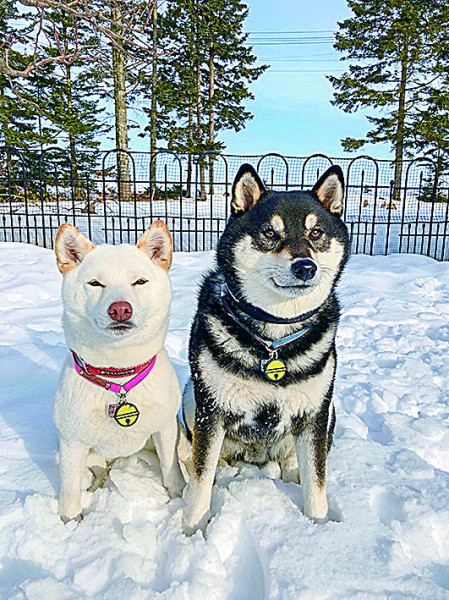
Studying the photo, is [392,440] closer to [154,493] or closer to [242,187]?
[154,493]

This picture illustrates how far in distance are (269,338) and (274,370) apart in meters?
0.16

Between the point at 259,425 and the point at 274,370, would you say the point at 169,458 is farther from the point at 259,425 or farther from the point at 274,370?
the point at 274,370

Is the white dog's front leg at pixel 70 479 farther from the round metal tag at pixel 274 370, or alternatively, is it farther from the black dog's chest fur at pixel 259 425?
the round metal tag at pixel 274 370

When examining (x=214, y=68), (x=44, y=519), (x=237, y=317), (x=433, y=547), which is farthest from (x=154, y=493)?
(x=214, y=68)

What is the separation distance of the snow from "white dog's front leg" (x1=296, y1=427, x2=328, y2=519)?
0.08 meters

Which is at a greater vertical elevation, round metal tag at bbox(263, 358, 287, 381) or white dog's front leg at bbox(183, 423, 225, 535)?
round metal tag at bbox(263, 358, 287, 381)

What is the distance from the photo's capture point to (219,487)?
2066 mm

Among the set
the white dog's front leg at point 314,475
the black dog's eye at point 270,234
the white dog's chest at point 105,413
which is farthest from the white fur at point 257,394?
the black dog's eye at point 270,234

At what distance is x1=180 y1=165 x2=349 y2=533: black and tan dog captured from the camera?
1.82 m

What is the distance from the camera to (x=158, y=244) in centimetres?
189

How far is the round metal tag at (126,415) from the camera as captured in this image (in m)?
1.77

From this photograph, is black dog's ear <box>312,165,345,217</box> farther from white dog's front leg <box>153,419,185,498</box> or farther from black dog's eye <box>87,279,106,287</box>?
white dog's front leg <box>153,419,185,498</box>

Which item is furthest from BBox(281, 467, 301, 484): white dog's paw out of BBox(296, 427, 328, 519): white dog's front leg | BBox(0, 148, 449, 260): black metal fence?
BBox(0, 148, 449, 260): black metal fence

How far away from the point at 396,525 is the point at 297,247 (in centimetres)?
129
